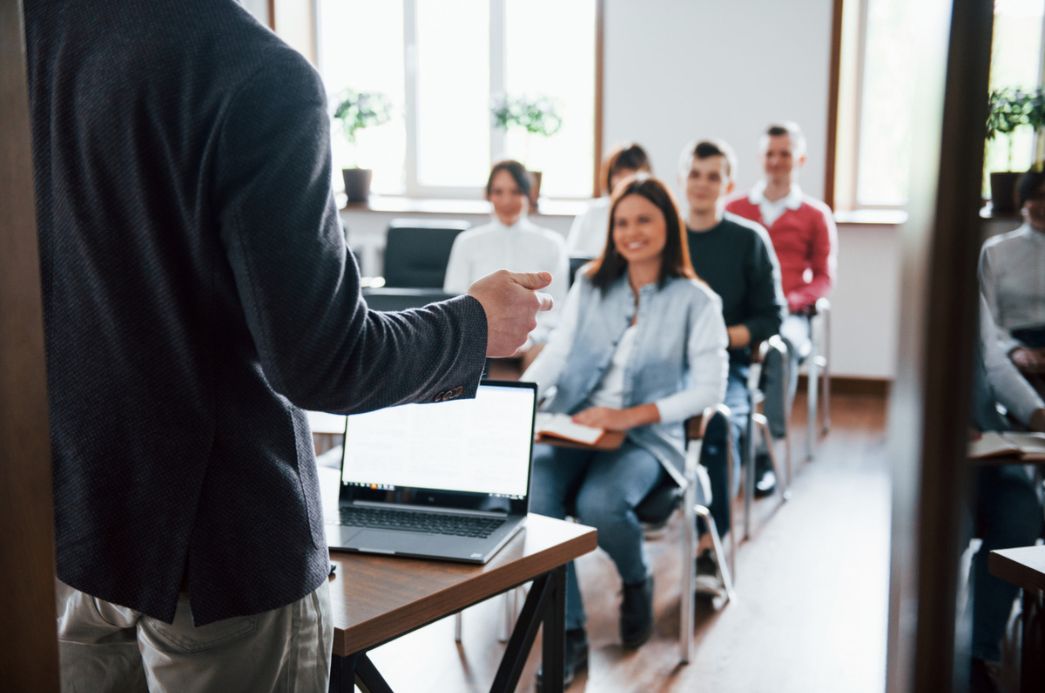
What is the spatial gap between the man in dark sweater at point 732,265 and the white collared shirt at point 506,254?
2.77 ft

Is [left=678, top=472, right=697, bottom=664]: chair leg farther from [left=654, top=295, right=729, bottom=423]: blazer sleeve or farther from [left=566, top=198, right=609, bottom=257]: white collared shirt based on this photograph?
[left=566, top=198, right=609, bottom=257]: white collared shirt

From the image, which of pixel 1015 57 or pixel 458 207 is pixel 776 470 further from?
pixel 1015 57

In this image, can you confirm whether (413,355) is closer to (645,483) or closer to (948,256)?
(948,256)

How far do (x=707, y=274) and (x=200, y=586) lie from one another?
320 centimetres

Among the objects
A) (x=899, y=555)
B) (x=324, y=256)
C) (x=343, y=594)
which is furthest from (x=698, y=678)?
(x=899, y=555)

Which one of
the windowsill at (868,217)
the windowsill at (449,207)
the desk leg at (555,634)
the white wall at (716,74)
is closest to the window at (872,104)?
the windowsill at (868,217)

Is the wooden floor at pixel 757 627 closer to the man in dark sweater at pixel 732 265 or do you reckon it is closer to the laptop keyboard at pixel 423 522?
the man in dark sweater at pixel 732 265

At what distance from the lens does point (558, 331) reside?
3.16 meters

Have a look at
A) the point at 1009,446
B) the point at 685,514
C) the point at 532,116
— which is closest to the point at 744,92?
the point at 532,116

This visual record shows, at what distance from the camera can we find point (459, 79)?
23.2 feet

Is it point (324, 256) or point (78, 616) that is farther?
point (78, 616)

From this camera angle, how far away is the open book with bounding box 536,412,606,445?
2689mm

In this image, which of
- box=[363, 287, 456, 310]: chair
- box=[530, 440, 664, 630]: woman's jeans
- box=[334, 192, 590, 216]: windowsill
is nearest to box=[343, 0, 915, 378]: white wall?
box=[334, 192, 590, 216]: windowsill

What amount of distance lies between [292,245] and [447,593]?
717 millimetres
